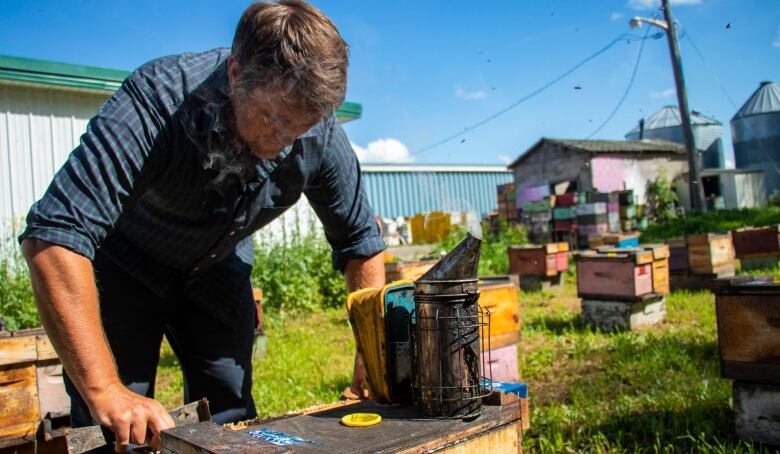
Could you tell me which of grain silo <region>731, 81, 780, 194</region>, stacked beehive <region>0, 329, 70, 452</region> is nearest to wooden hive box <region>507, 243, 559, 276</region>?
stacked beehive <region>0, 329, 70, 452</region>

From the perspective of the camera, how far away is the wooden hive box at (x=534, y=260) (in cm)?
750

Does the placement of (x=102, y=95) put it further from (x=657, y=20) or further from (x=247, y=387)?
(x=657, y=20)

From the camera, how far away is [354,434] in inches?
44.8

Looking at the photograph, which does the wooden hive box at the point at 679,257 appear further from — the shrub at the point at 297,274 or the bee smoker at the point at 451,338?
the bee smoker at the point at 451,338

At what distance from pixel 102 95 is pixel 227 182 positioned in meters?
6.20

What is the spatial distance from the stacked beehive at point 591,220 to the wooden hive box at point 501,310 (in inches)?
405

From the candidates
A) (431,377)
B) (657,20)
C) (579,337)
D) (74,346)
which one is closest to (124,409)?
(74,346)

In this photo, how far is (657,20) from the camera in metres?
13.2

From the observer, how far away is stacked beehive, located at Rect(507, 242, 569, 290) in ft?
24.7

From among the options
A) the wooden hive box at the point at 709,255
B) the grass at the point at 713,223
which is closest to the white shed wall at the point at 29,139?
the wooden hive box at the point at 709,255

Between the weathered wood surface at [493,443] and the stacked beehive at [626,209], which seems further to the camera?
the stacked beehive at [626,209]

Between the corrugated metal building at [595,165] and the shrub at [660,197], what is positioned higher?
the corrugated metal building at [595,165]

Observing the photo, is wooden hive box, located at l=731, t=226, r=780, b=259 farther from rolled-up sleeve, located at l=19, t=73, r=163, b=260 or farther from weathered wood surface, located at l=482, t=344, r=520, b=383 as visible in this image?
rolled-up sleeve, located at l=19, t=73, r=163, b=260

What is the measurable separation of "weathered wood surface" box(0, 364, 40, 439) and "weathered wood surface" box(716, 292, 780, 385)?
295 centimetres
